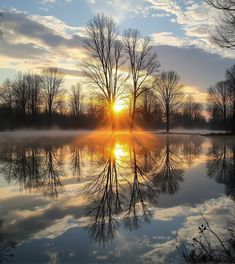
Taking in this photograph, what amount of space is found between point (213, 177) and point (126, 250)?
7.28 metres

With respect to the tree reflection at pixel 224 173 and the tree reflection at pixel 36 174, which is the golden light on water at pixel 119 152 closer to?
the tree reflection at pixel 36 174

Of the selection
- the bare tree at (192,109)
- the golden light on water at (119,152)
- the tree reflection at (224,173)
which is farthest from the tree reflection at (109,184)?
the bare tree at (192,109)

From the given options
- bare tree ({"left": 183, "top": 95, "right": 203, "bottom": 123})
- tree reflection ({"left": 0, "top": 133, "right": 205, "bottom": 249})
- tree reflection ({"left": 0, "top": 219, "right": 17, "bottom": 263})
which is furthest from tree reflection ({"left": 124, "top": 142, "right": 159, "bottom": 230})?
bare tree ({"left": 183, "top": 95, "right": 203, "bottom": 123})

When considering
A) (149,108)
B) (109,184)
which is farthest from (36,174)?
(149,108)

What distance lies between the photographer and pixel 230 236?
561 cm

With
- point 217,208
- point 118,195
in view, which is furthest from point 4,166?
point 217,208

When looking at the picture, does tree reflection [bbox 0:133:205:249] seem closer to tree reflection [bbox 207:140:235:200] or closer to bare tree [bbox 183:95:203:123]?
tree reflection [bbox 207:140:235:200]

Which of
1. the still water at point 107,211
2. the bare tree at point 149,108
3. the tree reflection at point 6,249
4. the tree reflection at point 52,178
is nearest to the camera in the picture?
the tree reflection at point 6,249

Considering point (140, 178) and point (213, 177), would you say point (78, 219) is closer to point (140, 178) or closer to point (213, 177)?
point (140, 178)

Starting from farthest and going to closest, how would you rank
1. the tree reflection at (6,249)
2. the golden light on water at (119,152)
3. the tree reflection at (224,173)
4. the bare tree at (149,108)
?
the bare tree at (149,108), the golden light on water at (119,152), the tree reflection at (224,173), the tree reflection at (6,249)

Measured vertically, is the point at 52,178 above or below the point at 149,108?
below

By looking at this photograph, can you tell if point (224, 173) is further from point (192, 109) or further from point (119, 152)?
point (192, 109)

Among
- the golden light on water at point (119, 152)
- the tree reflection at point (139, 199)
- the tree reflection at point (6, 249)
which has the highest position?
the golden light on water at point (119, 152)

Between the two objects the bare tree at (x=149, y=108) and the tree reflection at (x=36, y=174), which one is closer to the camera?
the tree reflection at (x=36, y=174)
